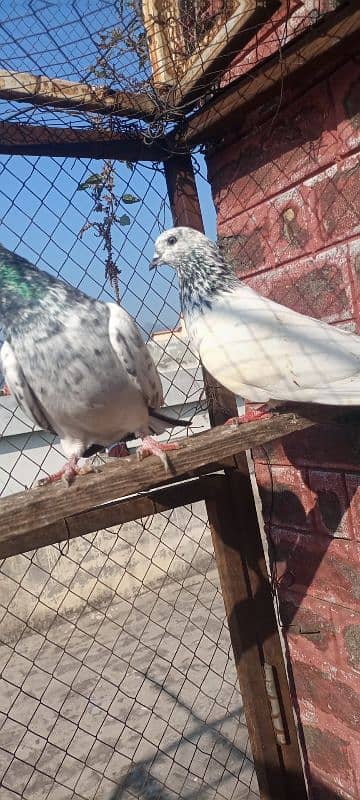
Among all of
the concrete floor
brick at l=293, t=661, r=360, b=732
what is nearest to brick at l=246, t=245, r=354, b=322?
brick at l=293, t=661, r=360, b=732

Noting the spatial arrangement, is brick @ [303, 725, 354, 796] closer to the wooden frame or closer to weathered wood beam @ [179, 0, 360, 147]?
weathered wood beam @ [179, 0, 360, 147]


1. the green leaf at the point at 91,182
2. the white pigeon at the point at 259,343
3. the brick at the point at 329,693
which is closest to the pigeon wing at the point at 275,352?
the white pigeon at the point at 259,343

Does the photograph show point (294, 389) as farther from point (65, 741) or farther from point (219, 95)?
point (65, 741)

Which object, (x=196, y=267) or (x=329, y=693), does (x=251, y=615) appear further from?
(x=196, y=267)

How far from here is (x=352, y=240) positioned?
1391 mm

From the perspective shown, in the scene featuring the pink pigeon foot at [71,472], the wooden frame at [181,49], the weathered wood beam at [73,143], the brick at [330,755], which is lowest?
the brick at [330,755]

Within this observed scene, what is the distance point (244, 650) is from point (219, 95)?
1.61m

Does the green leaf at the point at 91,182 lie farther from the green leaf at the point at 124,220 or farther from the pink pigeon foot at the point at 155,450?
the pink pigeon foot at the point at 155,450

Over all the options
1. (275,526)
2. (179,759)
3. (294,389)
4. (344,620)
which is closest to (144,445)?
(294,389)

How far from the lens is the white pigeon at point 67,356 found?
1.37 m

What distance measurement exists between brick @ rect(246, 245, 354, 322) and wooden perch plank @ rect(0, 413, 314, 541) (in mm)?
316

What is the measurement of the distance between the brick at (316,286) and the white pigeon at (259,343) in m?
0.08

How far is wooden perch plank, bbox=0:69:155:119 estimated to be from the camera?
1.37m

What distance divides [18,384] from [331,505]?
903 millimetres
